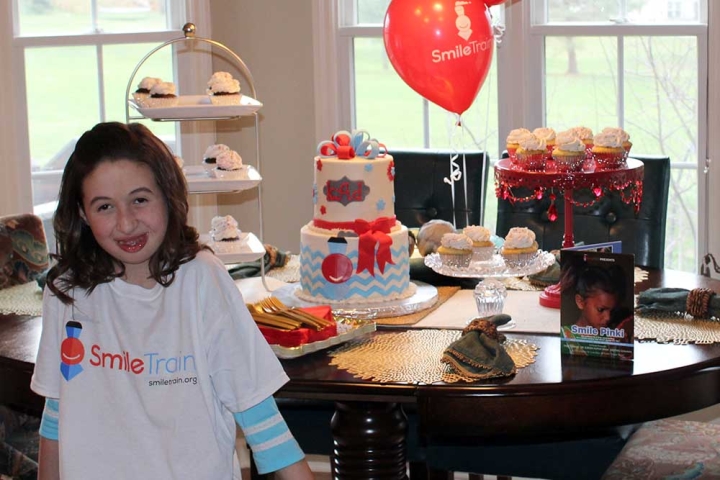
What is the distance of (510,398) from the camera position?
6.10 ft

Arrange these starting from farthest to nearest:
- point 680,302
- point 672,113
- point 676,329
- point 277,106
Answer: point 277,106
point 672,113
point 680,302
point 676,329

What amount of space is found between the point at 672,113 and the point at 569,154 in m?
1.23

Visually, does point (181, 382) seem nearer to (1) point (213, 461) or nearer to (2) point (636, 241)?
(1) point (213, 461)

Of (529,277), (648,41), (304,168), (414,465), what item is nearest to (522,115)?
(648,41)

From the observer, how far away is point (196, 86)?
3.79 metres

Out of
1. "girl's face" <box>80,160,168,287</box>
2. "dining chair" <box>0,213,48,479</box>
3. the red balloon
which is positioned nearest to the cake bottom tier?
the red balloon

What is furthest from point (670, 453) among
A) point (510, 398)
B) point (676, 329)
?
point (510, 398)

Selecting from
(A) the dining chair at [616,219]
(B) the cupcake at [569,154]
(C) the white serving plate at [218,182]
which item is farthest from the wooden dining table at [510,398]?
(A) the dining chair at [616,219]

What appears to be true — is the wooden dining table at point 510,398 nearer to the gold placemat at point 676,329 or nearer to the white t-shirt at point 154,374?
the gold placemat at point 676,329

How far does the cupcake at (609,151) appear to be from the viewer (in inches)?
97.0

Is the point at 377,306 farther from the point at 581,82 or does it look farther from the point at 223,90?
the point at 581,82

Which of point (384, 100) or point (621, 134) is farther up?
point (384, 100)

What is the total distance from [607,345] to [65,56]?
2.47m

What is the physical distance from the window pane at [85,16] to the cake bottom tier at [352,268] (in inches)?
66.0
